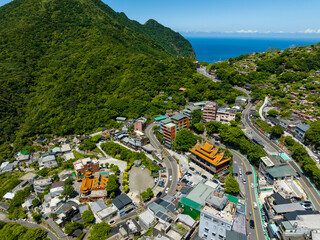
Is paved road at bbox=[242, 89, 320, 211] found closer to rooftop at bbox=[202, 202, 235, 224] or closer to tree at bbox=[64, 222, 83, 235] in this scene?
rooftop at bbox=[202, 202, 235, 224]

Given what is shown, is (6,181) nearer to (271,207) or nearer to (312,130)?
(271,207)

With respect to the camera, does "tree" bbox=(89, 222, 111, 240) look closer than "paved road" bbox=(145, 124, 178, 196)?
Yes

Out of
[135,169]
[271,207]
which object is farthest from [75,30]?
[271,207]

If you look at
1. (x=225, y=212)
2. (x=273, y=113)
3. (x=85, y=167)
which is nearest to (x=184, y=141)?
(x=225, y=212)

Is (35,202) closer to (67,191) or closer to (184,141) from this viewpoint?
(67,191)

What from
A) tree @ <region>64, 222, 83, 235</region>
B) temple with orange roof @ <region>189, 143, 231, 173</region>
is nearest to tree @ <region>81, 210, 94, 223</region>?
tree @ <region>64, 222, 83, 235</region>

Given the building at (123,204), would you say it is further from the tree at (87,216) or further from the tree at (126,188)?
the tree at (87,216)
